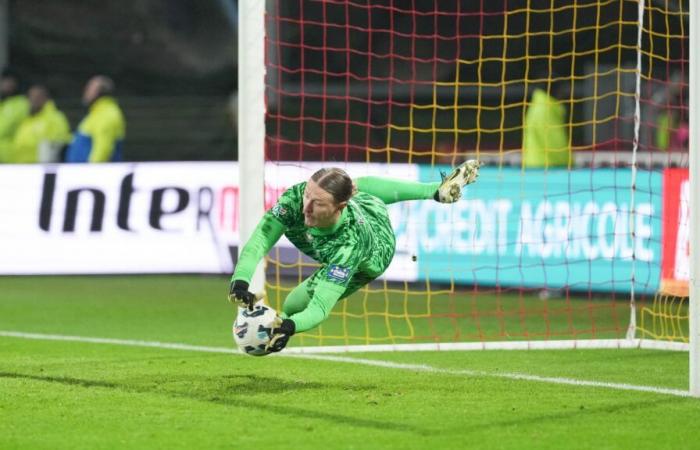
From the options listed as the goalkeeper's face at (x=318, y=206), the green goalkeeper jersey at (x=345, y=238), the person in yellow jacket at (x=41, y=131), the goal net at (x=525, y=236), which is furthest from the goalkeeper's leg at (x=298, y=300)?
the person in yellow jacket at (x=41, y=131)

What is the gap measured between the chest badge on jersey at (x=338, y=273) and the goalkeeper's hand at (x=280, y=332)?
443mm

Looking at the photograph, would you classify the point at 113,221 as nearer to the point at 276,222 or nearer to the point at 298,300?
the point at 298,300

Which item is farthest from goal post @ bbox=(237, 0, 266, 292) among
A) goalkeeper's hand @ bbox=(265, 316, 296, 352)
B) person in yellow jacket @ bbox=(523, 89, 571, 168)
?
person in yellow jacket @ bbox=(523, 89, 571, 168)

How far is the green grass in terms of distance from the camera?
7.18 meters

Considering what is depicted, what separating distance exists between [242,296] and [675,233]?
6.80m

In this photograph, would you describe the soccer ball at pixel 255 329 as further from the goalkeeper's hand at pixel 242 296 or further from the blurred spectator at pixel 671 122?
the blurred spectator at pixel 671 122

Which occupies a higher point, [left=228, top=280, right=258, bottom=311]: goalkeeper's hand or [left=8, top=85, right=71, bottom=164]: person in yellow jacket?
[left=8, top=85, right=71, bottom=164]: person in yellow jacket

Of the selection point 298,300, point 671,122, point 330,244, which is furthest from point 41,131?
point 330,244

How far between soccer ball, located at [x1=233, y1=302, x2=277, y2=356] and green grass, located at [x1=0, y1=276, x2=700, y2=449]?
0.35m

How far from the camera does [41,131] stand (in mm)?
21000

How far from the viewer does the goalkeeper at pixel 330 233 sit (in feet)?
26.4

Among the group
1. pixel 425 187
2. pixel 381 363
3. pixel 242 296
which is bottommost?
pixel 381 363

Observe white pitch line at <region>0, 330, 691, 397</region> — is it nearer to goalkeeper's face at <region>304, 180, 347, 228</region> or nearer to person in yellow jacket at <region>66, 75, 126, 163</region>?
goalkeeper's face at <region>304, 180, 347, 228</region>

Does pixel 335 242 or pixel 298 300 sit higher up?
pixel 335 242
